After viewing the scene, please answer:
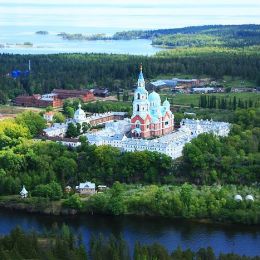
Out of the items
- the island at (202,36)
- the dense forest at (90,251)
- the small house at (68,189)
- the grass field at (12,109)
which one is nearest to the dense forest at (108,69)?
the grass field at (12,109)

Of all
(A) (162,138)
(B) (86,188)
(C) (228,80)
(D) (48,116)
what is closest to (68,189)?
(B) (86,188)

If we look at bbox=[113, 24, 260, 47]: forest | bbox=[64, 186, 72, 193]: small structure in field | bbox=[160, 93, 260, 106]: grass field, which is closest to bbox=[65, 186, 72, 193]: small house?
bbox=[64, 186, 72, 193]: small structure in field

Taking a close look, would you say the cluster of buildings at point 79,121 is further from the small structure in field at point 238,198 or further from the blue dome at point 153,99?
the small structure in field at point 238,198

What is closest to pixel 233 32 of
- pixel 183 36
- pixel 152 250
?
pixel 183 36

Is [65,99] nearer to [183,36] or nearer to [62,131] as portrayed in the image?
[62,131]

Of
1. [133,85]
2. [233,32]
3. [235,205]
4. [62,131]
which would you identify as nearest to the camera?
[235,205]
